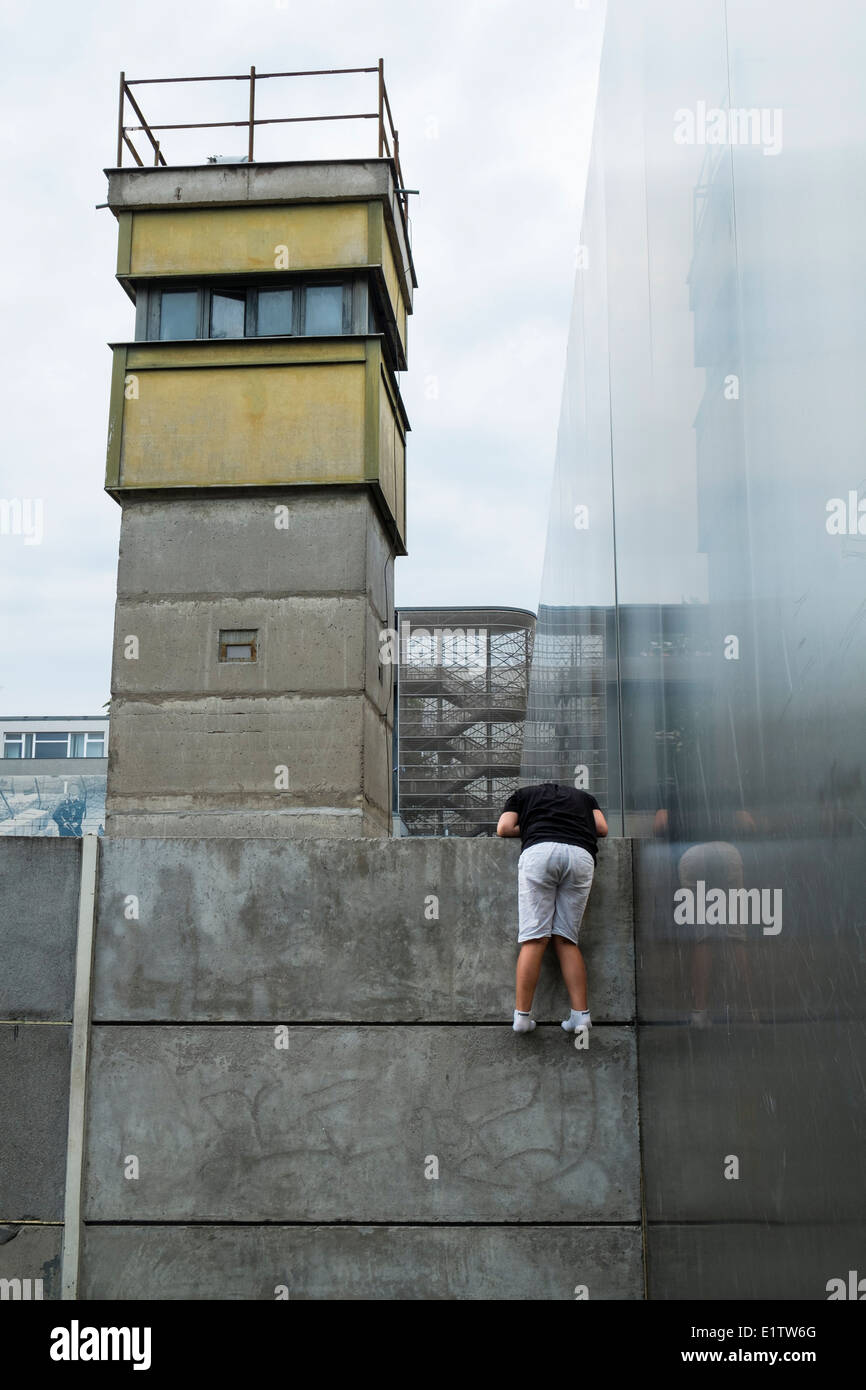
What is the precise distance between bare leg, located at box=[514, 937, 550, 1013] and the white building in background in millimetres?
32424

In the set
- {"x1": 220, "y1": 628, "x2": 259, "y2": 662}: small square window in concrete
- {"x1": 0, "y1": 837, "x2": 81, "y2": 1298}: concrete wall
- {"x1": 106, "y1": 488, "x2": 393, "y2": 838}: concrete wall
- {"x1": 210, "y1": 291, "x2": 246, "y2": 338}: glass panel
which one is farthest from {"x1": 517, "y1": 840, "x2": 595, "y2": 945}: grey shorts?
{"x1": 210, "y1": 291, "x2": 246, "y2": 338}: glass panel

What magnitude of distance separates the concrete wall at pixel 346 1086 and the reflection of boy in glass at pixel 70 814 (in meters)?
32.9

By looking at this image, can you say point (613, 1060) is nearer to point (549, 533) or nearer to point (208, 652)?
point (208, 652)

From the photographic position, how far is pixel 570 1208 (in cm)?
593

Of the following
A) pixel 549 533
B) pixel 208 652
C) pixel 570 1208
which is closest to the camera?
pixel 570 1208

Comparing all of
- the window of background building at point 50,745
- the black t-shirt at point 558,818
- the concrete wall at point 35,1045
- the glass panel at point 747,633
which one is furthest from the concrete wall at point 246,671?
the window of background building at point 50,745

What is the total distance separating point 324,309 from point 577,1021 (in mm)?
9861

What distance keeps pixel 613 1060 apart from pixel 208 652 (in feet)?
25.0

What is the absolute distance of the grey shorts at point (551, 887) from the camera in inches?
234

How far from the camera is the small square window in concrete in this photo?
1244cm

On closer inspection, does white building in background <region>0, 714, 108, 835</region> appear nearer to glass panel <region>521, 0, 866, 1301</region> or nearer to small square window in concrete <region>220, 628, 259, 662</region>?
small square window in concrete <region>220, 628, 259, 662</region>

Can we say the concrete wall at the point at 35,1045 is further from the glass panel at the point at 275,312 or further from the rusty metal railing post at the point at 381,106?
the rusty metal railing post at the point at 381,106
